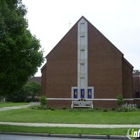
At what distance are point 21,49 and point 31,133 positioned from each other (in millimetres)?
4863

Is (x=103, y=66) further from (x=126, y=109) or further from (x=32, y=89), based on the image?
(x=32, y=89)

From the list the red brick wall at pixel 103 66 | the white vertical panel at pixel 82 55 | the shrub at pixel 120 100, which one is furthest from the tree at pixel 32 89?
the shrub at pixel 120 100

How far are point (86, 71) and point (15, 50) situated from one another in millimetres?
23817

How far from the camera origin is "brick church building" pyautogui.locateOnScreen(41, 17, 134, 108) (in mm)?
36938

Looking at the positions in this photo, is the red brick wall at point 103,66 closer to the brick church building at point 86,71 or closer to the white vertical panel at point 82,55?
the brick church building at point 86,71

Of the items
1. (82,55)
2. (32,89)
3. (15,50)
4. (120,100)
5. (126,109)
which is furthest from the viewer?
(32,89)

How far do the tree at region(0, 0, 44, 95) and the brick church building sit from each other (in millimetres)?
20751

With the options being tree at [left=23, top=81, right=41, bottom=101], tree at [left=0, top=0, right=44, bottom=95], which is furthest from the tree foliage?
tree at [left=0, top=0, right=44, bottom=95]

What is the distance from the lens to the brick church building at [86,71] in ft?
121

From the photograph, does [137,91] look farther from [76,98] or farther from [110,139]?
[110,139]

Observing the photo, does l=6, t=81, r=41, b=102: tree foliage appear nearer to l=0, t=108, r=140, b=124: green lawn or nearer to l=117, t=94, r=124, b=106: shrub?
l=117, t=94, r=124, b=106: shrub

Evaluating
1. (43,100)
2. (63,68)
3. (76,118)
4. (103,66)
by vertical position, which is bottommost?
(76,118)

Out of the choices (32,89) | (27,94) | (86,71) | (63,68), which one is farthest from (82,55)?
(27,94)

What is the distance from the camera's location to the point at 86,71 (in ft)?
124
